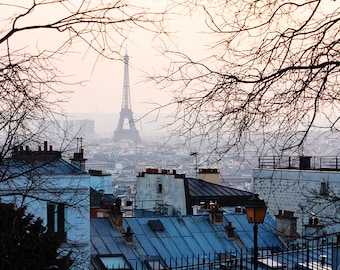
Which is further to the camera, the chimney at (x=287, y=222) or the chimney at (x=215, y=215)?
the chimney at (x=215, y=215)

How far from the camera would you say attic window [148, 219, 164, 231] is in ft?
101

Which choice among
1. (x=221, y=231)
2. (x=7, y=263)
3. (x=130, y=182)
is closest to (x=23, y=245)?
(x=7, y=263)

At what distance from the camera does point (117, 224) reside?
30.0 meters

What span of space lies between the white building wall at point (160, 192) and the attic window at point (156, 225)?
30.0 ft

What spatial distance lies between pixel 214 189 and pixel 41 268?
32.9 metres

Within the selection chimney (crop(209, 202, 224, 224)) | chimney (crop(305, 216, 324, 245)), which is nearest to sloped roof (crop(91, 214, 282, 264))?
chimney (crop(209, 202, 224, 224))

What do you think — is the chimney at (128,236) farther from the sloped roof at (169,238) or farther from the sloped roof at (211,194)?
the sloped roof at (211,194)

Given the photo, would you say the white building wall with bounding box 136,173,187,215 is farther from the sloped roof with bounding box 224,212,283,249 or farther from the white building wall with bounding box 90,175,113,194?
the sloped roof with bounding box 224,212,283,249

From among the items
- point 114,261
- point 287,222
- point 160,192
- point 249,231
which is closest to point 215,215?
point 249,231

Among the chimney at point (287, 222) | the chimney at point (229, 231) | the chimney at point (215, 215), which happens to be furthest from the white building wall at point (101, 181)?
the chimney at point (287, 222)

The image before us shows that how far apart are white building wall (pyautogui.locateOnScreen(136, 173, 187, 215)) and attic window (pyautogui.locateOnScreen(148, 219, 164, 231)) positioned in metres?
9.13

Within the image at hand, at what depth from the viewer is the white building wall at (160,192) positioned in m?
41.1

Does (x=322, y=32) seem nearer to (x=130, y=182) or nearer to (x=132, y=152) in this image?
A: (x=130, y=182)

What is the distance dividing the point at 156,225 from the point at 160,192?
460 inches
